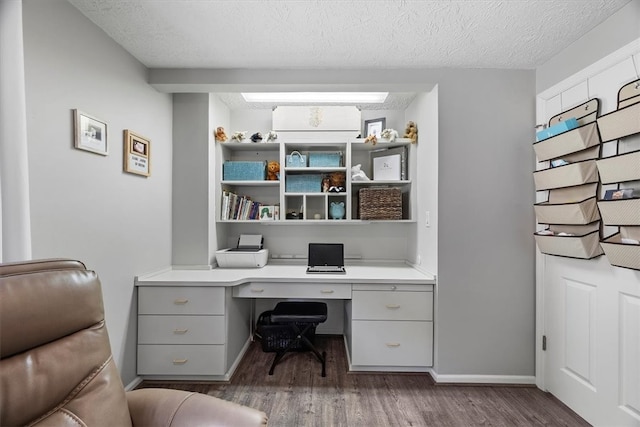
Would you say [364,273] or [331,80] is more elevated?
[331,80]

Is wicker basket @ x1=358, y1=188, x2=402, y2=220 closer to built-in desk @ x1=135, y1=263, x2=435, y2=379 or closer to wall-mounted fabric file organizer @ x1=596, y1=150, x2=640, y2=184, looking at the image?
built-in desk @ x1=135, y1=263, x2=435, y2=379

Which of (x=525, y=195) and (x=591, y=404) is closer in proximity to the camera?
(x=591, y=404)

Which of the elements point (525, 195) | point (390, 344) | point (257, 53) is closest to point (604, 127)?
point (525, 195)

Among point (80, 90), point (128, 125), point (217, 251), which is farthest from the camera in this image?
point (217, 251)

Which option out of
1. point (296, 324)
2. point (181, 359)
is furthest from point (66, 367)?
point (296, 324)

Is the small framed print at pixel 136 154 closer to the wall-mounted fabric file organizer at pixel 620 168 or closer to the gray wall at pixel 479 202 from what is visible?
the gray wall at pixel 479 202

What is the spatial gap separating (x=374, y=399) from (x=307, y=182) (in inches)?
73.1

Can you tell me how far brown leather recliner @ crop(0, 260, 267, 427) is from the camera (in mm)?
812

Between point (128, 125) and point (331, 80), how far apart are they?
1.52 metres

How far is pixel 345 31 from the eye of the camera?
183 cm

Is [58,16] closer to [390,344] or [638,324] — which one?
[390,344]

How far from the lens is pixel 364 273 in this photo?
253 centimetres

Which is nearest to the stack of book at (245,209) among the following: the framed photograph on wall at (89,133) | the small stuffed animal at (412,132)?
the framed photograph on wall at (89,133)

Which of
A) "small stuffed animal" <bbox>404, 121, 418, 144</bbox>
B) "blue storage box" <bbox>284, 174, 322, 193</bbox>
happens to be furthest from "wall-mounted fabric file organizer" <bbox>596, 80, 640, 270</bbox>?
"blue storage box" <bbox>284, 174, 322, 193</bbox>
